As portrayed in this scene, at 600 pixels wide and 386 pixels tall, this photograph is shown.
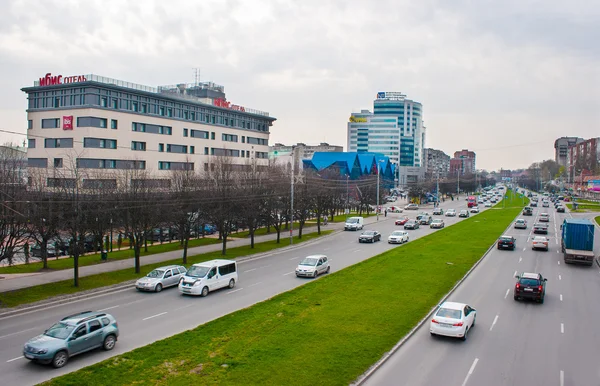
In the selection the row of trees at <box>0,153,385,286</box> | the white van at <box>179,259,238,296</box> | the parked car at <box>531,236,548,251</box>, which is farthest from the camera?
the parked car at <box>531,236,548,251</box>

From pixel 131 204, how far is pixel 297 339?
19621 mm

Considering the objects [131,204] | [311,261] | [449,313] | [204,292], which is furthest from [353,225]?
[449,313]

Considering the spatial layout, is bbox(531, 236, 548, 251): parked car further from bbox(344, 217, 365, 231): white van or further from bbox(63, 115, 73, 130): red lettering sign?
bbox(63, 115, 73, 130): red lettering sign

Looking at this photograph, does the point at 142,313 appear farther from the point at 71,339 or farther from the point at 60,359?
the point at 60,359

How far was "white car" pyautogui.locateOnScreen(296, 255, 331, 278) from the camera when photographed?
30.7 metres

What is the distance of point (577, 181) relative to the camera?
150 metres

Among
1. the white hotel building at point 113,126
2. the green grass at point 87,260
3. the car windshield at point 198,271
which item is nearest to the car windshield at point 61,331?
the car windshield at point 198,271

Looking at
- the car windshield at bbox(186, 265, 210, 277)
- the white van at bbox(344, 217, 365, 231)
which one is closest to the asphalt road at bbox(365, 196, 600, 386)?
the car windshield at bbox(186, 265, 210, 277)

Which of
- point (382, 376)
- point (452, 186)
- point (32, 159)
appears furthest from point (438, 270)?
point (452, 186)

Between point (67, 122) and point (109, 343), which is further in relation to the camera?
point (67, 122)

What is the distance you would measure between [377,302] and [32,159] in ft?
173

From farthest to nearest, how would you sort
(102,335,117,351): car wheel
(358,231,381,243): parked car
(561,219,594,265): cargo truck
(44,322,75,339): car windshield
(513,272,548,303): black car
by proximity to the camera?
(358,231,381,243): parked car
(561,219,594,265): cargo truck
(513,272,548,303): black car
(102,335,117,351): car wheel
(44,322,75,339): car windshield

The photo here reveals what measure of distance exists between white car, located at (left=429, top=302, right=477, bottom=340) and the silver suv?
12.5 metres

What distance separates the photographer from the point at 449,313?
60.7 feet
